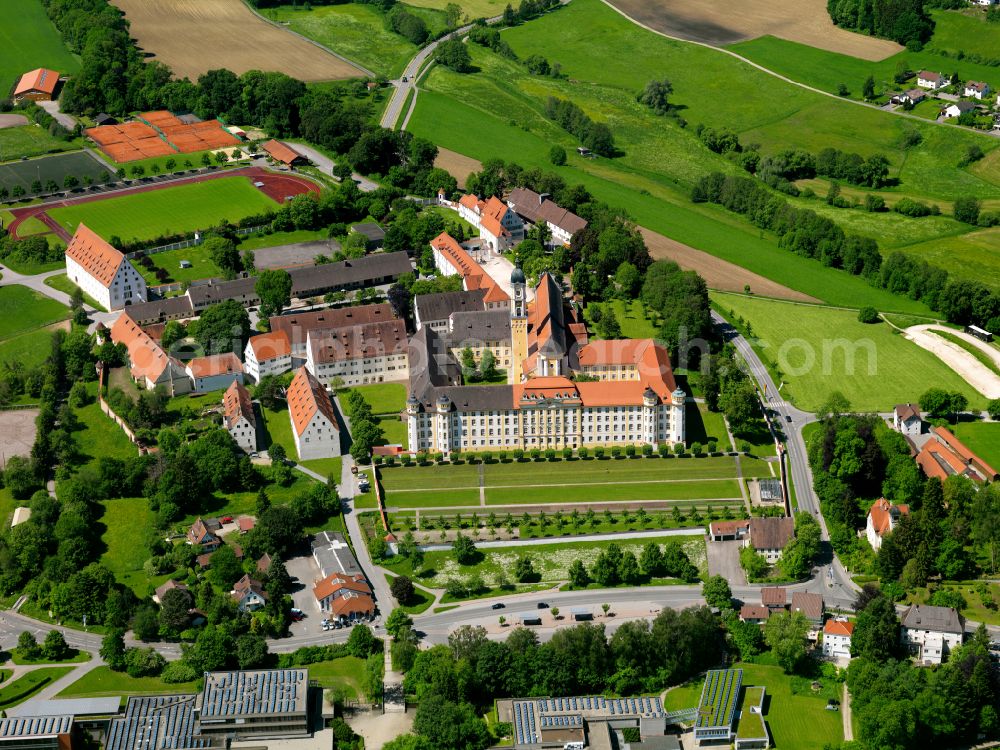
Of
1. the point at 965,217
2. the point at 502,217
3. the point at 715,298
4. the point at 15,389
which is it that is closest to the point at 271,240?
the point at 502,217

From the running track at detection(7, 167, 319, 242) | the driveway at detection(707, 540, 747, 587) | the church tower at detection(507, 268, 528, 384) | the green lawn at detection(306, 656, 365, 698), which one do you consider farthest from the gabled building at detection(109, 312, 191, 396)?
the driveway at detection(707, 540, 747, 587)

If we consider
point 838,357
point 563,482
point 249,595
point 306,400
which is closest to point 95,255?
point 306,400

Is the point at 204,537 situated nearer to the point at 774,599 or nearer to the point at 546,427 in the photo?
the point at 546,427

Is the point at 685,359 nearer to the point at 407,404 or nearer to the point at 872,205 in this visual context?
the point at 407,404

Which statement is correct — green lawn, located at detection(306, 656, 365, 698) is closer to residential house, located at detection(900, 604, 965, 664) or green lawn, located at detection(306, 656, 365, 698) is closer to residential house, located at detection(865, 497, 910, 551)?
residential house, located at detection(900, 604, 965, 664)

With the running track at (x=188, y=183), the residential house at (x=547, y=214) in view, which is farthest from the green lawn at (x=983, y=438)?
the running track at (x=188, y=183)

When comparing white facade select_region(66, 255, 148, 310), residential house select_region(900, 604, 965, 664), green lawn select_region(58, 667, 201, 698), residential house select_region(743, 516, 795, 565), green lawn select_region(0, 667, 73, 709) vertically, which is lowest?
white facade select_region(66, 255, 148, 310)
